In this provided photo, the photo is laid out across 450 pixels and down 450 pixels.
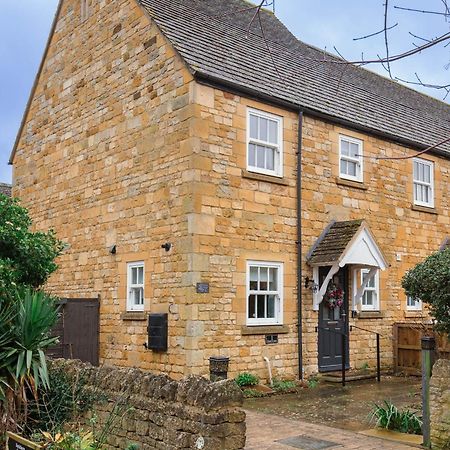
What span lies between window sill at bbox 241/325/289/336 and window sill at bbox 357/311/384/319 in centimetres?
272

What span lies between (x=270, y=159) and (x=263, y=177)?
0.70 m

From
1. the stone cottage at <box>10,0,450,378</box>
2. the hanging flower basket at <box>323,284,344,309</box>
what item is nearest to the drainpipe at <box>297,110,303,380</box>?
the stone cottage at <box>10,0,450,378</box>

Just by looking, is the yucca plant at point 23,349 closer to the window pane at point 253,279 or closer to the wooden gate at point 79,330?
the wooden gate at point 79,330

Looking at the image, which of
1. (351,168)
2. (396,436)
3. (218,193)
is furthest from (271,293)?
(396,436)

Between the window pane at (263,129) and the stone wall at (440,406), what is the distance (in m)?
7.52

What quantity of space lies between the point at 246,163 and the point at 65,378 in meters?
6.87

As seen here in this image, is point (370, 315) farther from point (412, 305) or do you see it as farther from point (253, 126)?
point (253, 126)

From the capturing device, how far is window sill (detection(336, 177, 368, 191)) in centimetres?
1569

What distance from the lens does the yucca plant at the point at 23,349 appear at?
311 inches

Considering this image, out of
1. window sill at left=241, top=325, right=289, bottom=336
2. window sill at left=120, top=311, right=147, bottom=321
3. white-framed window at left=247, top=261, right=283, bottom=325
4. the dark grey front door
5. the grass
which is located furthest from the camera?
the dark grey front door

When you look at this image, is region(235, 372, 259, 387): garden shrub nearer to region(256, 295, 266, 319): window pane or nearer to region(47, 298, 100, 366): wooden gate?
region(256, 295, 266, 319): window pane

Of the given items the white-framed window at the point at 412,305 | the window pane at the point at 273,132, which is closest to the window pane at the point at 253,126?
the window pane at the point at 273,132

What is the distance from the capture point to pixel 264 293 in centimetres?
1367

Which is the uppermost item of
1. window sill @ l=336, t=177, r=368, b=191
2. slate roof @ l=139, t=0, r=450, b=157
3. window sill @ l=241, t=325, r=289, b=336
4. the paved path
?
slate roof @ l=139, t=0, r=450, b=157
